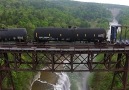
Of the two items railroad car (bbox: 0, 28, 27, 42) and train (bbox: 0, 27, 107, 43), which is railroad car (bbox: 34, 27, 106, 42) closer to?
train (bbox: 0, 27, 107, 43)

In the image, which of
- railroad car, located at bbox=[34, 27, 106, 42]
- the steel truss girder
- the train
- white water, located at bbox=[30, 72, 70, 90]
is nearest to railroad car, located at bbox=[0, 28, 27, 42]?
the train

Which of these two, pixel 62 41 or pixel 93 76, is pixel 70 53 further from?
pixel 93 76

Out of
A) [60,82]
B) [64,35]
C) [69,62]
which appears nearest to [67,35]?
[64,35]

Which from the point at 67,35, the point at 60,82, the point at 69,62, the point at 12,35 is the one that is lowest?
the point at 60,82

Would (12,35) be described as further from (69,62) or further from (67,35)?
(69,62)

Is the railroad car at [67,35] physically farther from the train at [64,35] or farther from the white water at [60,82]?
the white water at [60,82]

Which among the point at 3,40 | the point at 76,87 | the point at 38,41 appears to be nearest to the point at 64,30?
the point at 38,41

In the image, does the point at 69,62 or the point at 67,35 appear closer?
the point at 69,62

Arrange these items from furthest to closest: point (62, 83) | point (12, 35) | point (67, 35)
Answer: point (62, 83) → point (12, 35) → point (67, 35)
